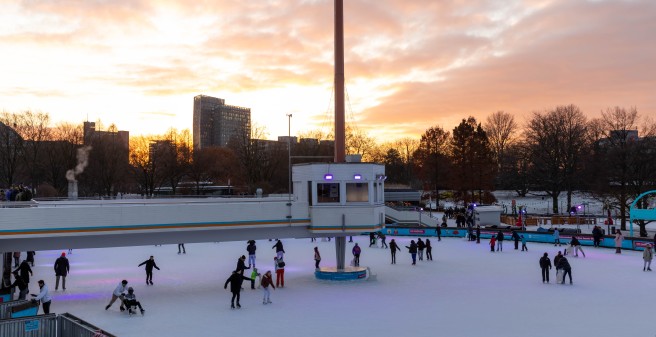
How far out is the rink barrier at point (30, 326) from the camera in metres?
14.5

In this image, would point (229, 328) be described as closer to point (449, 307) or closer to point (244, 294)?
point (244, 294)

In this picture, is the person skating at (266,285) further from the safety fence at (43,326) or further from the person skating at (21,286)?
the person skating at (21,286)

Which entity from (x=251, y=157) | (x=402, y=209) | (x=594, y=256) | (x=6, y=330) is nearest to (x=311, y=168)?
(x=6, y=330)

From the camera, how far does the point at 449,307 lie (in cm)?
2091

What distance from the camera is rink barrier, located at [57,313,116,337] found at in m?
13.2

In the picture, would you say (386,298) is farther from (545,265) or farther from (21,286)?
(21,286)

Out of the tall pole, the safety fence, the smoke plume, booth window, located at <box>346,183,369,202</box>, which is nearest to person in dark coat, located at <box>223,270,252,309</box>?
the safety fence

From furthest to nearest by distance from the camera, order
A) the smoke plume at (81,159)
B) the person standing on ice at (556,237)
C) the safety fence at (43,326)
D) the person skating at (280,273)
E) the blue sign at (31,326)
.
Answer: the smoke plume at (81,159), the person standing on ice at (556,237), the person skating at (280,273), the blue sign at (31,326), the safety fence at (43,326)

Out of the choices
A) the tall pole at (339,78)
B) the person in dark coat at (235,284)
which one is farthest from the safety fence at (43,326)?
the tall pole at (339,78)

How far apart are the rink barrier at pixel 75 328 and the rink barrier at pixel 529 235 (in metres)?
36.8

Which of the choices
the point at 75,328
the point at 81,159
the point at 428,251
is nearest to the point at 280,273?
the point at 75,328

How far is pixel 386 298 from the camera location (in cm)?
2312

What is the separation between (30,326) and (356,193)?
1695cm

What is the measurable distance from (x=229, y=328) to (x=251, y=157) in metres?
74.6
